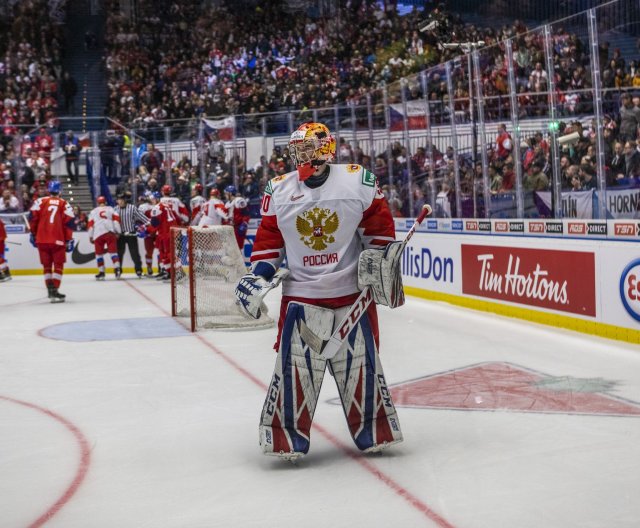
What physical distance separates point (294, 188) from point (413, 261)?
7627 millimetres

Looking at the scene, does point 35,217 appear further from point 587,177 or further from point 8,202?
point 587,177

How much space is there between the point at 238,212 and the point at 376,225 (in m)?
10.7

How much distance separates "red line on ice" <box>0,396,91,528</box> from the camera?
10.5 ft

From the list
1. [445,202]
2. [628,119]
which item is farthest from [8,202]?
[628,119]

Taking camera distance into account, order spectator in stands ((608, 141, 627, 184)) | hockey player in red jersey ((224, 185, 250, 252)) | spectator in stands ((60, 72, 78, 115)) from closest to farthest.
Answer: spectator in stands ((608, 141, 627, 184))
hockey player in red jersey ((224, 185, 250, 252))
spectator in stands ((60, 72, 78, 115))

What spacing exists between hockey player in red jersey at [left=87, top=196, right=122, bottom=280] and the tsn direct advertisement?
642 centimetres

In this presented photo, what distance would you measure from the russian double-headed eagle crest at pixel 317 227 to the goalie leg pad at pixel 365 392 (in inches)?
13.4

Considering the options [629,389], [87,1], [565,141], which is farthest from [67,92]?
[629,389]

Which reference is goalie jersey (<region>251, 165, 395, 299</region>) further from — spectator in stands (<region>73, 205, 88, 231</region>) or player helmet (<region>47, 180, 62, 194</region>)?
spectator in stands (<region>73, 205, 88, 231</region>)

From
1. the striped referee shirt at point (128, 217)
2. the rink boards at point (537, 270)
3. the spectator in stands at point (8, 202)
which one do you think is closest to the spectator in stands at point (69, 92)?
the spectator in stands at point (8, 202)

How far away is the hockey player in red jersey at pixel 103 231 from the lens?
15195 millimetres

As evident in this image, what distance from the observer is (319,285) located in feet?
12.6

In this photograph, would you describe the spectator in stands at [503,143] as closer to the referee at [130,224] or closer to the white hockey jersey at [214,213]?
the white hockey jersey at [214,213]

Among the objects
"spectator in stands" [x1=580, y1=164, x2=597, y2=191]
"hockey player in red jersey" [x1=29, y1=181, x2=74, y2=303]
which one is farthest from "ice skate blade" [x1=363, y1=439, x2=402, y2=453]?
"hockey player in red jersey" [x1=29, y1=181, x2=74, y2=303]
